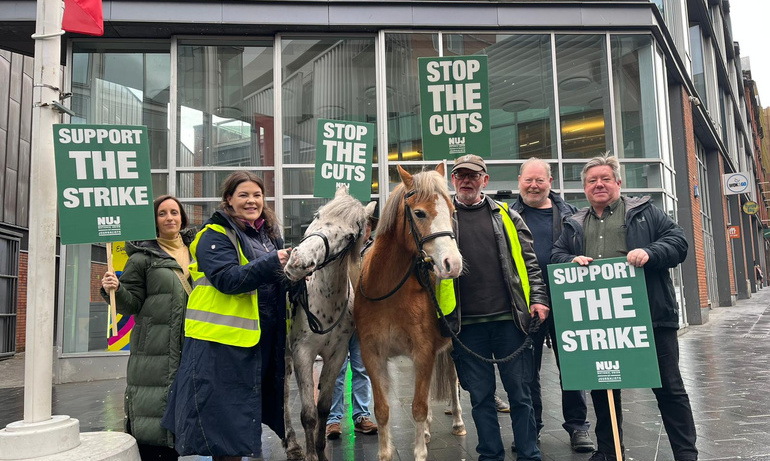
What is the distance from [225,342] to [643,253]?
8.38 feet

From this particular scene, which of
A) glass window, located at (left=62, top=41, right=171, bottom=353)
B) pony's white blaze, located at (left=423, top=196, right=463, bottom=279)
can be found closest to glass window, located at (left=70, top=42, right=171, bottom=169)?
glass window, located at (left=62, top=41, right=171, bottom=353)

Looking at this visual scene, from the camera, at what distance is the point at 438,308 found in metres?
3.28

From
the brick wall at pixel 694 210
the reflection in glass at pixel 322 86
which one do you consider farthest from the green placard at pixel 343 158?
the brick wall at pixel 694 210

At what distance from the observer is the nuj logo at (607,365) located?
300 cm

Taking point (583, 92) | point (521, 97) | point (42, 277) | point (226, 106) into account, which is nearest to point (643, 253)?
point (42, 277)

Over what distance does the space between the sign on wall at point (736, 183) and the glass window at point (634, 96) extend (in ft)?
34.6

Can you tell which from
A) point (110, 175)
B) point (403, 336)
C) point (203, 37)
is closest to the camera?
point (110, 175)

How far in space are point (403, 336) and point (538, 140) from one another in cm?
765

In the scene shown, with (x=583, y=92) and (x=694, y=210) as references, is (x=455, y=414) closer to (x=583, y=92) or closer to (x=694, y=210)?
(x=583, y=92)

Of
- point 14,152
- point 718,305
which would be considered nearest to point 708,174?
point 718,305

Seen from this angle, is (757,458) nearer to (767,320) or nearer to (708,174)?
(767,320)

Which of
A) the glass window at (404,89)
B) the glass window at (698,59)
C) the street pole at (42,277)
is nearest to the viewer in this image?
the street pole at (42,277)

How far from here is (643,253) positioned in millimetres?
3018

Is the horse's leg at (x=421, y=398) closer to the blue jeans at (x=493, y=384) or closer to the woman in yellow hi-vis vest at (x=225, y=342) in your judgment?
the blue jeans at (x=493, y=384)
